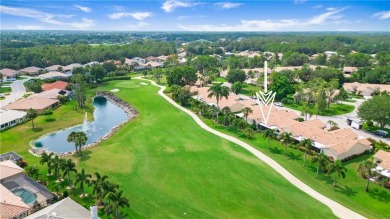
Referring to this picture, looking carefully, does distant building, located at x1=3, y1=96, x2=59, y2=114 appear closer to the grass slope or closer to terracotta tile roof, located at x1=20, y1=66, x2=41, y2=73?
the grass slope

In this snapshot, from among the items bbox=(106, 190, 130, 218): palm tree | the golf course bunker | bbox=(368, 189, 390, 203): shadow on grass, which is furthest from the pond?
bbox=(368, 189, 390, 203): shadow on grass

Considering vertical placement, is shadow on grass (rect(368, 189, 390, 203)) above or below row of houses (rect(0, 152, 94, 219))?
below

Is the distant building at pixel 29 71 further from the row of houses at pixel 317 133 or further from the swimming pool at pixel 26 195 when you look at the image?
the swimming pool at pixel 26 195

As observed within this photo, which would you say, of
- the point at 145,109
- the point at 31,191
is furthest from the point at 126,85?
the point at 31,191

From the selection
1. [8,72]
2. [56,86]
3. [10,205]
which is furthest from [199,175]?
[8,72]

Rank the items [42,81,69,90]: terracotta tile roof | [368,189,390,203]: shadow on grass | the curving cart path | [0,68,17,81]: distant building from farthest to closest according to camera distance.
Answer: [0,68,17,81]: distant building, [42,81,69,90]: terracotta tile roof, [368,189,390,203]: shadow on grass, the curving cart path

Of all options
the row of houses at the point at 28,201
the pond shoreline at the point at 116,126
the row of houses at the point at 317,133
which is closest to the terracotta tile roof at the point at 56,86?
the pond shoreline at the point at 116,126

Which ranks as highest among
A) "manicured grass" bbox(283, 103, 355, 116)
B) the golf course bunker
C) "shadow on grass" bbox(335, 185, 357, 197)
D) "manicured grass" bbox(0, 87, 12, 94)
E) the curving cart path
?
"manicured grass" bbox(0, 87, 12, 94)

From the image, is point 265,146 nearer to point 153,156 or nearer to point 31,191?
point 153,156
